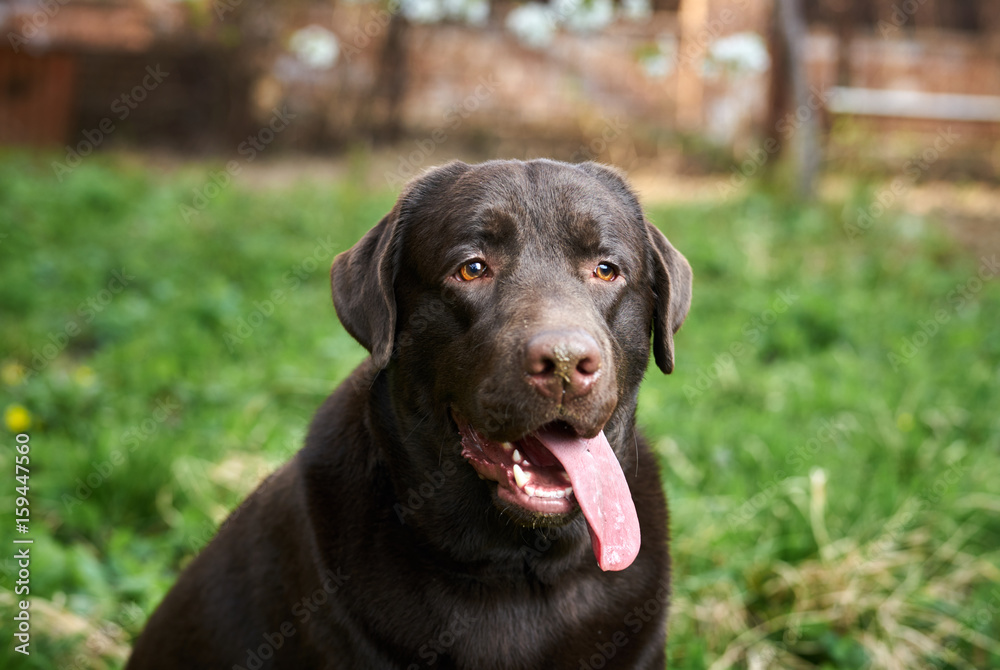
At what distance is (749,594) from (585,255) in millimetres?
1642

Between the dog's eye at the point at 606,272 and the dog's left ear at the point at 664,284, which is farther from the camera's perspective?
the dog's left ear at the point at 664,284

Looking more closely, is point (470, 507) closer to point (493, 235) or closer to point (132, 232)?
point (493, 235)

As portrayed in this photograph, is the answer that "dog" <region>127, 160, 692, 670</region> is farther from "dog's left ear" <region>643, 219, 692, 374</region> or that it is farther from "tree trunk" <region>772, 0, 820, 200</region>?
"tree trunk" <region>772, 0, 820, 200</region>

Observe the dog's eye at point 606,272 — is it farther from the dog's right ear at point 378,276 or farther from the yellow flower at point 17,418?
the yellow flower at point 17,418

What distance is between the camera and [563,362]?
1.96m

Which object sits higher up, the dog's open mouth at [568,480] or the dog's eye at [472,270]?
the dog's eye at [472,270]

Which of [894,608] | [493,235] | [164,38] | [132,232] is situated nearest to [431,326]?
[493,235]

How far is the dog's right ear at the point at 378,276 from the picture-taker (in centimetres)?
236

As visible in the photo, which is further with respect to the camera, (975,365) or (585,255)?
(975,365)

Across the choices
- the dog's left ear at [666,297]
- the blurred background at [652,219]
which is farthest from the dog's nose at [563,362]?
the blurred background at [652,219]

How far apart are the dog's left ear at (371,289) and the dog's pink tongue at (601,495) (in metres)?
0.50

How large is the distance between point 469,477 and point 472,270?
1.78 ft

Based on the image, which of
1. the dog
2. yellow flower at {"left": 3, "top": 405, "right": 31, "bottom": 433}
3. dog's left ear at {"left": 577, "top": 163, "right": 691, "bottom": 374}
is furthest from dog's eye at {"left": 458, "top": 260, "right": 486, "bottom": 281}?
yellow flower at {"left": 3, "top": 405, "right": 31, "bottom": 433}

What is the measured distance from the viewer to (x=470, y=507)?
2.33 metres
